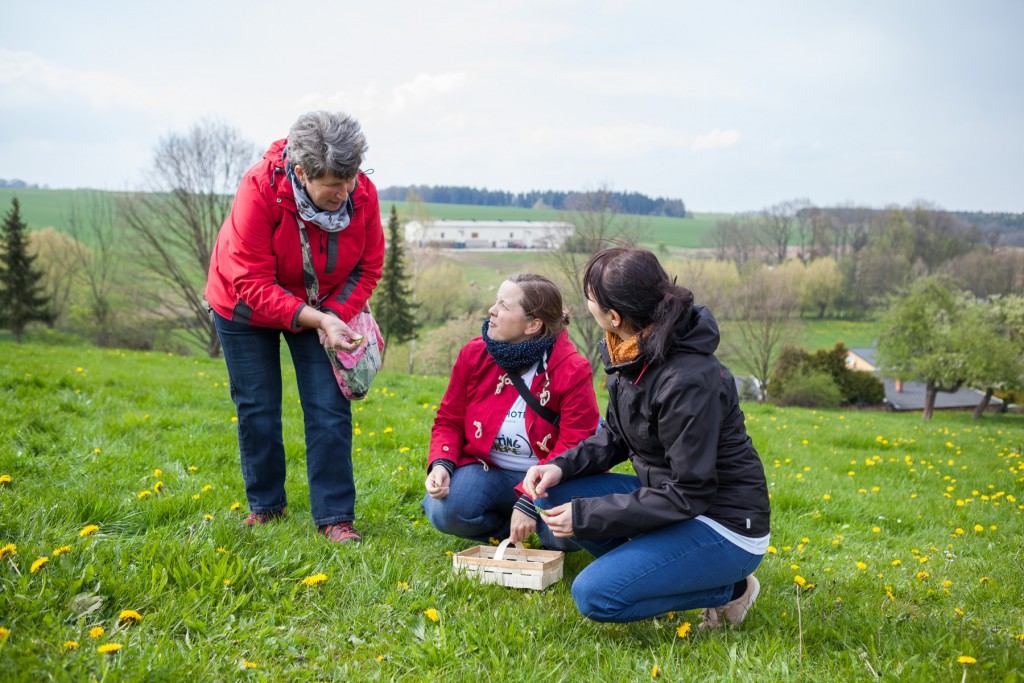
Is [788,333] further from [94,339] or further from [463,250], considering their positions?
[94,339]

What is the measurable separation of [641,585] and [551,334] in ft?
4.63

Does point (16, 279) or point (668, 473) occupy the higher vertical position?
point (668, 473)

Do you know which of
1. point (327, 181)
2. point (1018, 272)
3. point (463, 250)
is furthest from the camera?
point (463, 250)

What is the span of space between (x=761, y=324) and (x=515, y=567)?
49.3m

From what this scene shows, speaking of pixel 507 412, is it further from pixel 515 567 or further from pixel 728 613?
pixel 728 613

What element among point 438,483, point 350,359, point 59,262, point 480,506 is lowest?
point 59,262

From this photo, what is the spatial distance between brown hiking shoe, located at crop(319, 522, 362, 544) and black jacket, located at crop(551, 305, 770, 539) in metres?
1.41

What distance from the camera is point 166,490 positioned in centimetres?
420

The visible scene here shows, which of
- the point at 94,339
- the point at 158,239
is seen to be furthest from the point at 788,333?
the point at 94,339

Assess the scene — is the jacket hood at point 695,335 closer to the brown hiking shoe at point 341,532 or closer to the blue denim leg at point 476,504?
the blue denim leg at point 476,504

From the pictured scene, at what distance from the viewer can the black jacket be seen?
2.78 metres

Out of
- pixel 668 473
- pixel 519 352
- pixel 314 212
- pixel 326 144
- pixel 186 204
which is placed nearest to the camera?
pixel 668 473

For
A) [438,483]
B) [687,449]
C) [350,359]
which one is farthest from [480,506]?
[687,449]

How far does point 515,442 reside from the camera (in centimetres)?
394
